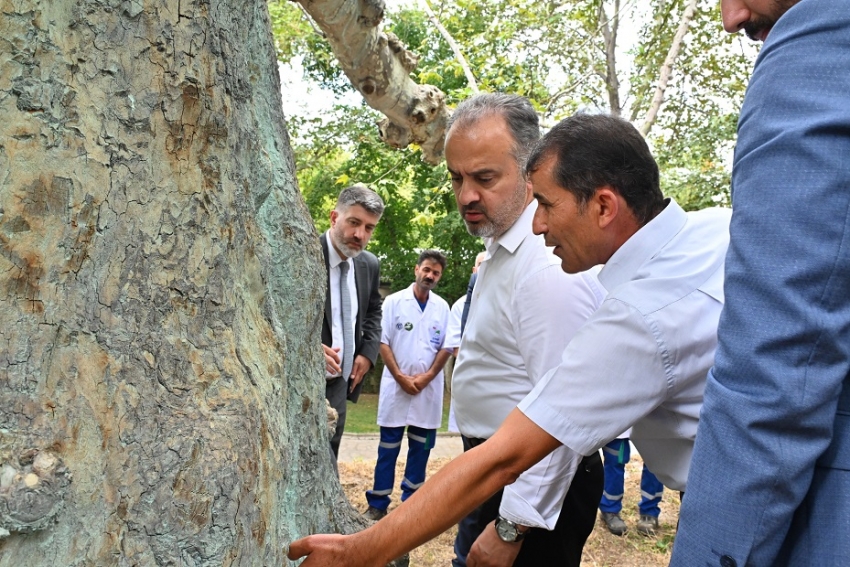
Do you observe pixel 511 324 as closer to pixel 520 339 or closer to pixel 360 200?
pixel 520 339

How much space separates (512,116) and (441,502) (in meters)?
1.44

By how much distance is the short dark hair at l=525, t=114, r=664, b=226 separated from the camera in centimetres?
185

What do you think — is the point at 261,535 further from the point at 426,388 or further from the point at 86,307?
the point at 426,388

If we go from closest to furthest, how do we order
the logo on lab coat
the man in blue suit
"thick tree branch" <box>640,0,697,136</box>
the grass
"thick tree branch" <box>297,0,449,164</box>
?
the man in blue suit, "thick tree branch" <box>297,0,449,164</box>, "thick tree branch" <box>640,0,697,136</box>, the logo on lab coat, the grass

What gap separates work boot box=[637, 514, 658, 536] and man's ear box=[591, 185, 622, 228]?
4441 millimetres

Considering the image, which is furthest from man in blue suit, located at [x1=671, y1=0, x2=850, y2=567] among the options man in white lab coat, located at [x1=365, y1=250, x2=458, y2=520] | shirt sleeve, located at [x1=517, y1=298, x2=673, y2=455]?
man in white lab coat, located at [x1=365, y1=250, x2=458, y2=520]

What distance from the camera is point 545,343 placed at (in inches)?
86.9

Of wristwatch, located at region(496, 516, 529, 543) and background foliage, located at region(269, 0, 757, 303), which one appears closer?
wristwatch, located at region(496, 516, 529, 543)

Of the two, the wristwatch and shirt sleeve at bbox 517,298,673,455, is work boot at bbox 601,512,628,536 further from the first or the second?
shirt sleeve at bbox 517,298,673,455

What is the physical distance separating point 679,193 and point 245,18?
26.1 feet

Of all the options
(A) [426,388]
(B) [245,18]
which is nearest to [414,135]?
(A) [426,388]

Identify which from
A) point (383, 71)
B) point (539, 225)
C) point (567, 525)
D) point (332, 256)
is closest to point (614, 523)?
point (332, 256)

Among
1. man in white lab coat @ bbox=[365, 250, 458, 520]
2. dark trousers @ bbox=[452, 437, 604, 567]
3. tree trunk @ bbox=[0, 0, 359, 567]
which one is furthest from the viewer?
man in white lab coat @ bbox=[365, 250, 458, 520]

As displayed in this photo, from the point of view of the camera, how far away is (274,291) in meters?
1.87
